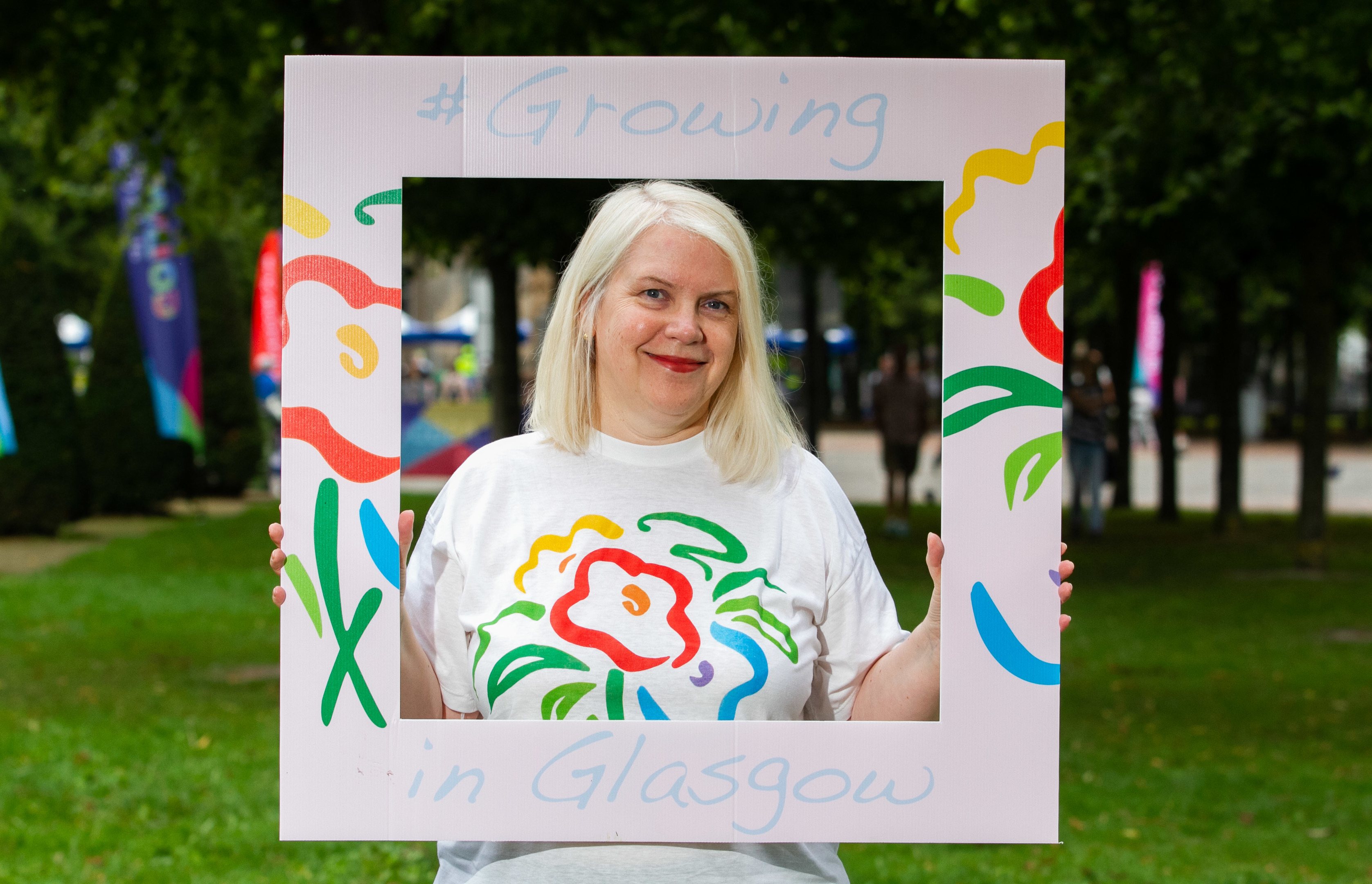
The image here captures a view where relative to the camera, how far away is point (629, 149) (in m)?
2.04

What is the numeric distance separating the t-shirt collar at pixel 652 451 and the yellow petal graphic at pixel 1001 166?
1.59 ft

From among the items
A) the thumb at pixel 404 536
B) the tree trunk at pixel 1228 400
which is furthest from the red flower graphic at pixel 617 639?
the tree trunk at pixel 1228 400

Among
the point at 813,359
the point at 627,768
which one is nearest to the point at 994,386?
the point at 627,768

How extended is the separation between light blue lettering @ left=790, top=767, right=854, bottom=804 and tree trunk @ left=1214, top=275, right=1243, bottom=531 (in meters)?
14.0

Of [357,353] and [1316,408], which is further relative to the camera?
[1316,408]

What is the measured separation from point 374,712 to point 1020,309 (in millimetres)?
1081

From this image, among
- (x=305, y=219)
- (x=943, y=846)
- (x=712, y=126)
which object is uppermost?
(x=712, y=126)

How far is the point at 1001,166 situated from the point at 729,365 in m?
0.49

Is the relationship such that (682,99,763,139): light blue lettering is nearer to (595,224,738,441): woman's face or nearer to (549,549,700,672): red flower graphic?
(595,224,738,441): woman's face

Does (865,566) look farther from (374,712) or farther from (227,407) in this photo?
(227,407)

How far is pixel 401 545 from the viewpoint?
6.73ft

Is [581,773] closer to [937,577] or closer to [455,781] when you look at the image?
[455,781]

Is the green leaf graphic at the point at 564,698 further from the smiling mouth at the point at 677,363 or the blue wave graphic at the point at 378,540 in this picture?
the smiling mouth at the point at 677,363

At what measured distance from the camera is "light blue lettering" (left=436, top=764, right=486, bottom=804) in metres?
2.02
